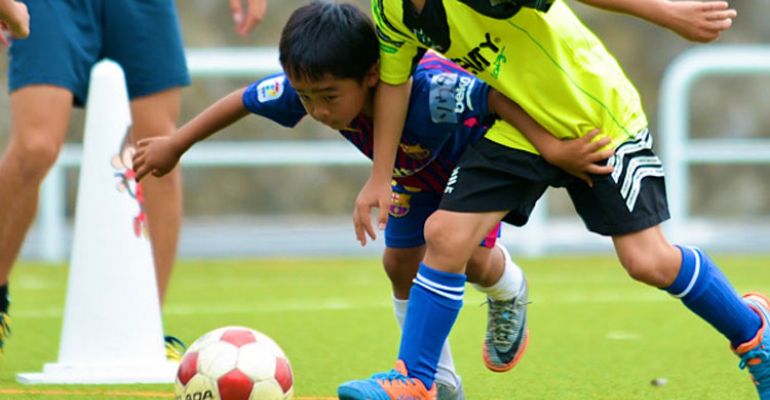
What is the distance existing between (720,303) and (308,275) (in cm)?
504

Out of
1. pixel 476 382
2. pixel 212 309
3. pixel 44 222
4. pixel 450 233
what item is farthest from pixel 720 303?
pixel 44 222

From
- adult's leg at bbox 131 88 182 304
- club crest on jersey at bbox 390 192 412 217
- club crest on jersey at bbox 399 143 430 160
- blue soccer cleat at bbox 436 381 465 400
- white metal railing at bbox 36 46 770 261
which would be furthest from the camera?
white metal railing at bbox 36 46 770 261

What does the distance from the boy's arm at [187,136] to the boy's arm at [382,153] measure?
394 millimetres

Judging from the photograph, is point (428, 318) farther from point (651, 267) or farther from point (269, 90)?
point (269, 90)

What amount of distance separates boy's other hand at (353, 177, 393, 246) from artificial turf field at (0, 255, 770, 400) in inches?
29.4

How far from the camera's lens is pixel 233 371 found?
367 cm

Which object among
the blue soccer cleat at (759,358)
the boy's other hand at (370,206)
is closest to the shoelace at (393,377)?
the boy's other hand at (370,206)

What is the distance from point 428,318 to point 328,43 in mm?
729

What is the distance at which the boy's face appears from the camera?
3799 millimetres

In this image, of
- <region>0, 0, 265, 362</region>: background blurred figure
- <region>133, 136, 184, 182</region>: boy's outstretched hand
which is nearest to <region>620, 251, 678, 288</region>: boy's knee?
<region>133, 136, 184, 182</region>: boy's outstretched hand

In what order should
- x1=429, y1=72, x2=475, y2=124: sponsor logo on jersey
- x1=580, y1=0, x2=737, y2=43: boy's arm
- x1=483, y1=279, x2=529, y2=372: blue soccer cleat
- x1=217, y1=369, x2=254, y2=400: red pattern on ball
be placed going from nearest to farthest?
x1=580, y1=0, x2=737, y2=43: boy's arm → x1=217, y1=369, x2=254, y2=400: red pattern on ball → x1=429, y1=72, x2=475, y2=124: sponsor logo on jersey → x1=483, y1=279, x2=529, y2=372: blue soccer cleat

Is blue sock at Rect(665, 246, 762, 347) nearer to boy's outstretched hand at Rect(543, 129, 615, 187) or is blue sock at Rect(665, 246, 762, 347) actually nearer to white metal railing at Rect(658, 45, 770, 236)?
boy's outstretched hand at Rect(543, 129, 615, 187)

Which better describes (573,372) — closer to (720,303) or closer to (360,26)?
(720,303)

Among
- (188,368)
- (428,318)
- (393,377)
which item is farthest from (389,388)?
(188,368)
